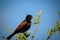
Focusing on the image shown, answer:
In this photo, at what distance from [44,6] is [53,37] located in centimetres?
33

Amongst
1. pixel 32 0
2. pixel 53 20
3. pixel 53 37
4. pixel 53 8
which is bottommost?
pixel 53 37

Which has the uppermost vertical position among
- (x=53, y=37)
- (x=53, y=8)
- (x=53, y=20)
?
(x=53, y=8)

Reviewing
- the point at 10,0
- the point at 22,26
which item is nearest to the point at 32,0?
the point at 10,0

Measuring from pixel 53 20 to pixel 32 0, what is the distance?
11.9 inches

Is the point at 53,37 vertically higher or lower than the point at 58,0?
lower

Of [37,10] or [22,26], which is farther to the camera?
[37,10]

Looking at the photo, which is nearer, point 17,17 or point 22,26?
point 22,26

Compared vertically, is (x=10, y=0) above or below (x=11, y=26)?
above

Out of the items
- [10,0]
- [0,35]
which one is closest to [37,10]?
[10,0]

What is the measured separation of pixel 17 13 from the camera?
1493 mm

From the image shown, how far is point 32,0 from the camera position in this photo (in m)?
1.51

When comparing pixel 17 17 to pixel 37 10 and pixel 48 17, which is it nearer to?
pixel 37 10

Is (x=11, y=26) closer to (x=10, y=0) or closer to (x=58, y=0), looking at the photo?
(x=10, y=0)

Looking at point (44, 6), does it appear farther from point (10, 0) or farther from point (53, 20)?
point (10, 0)
